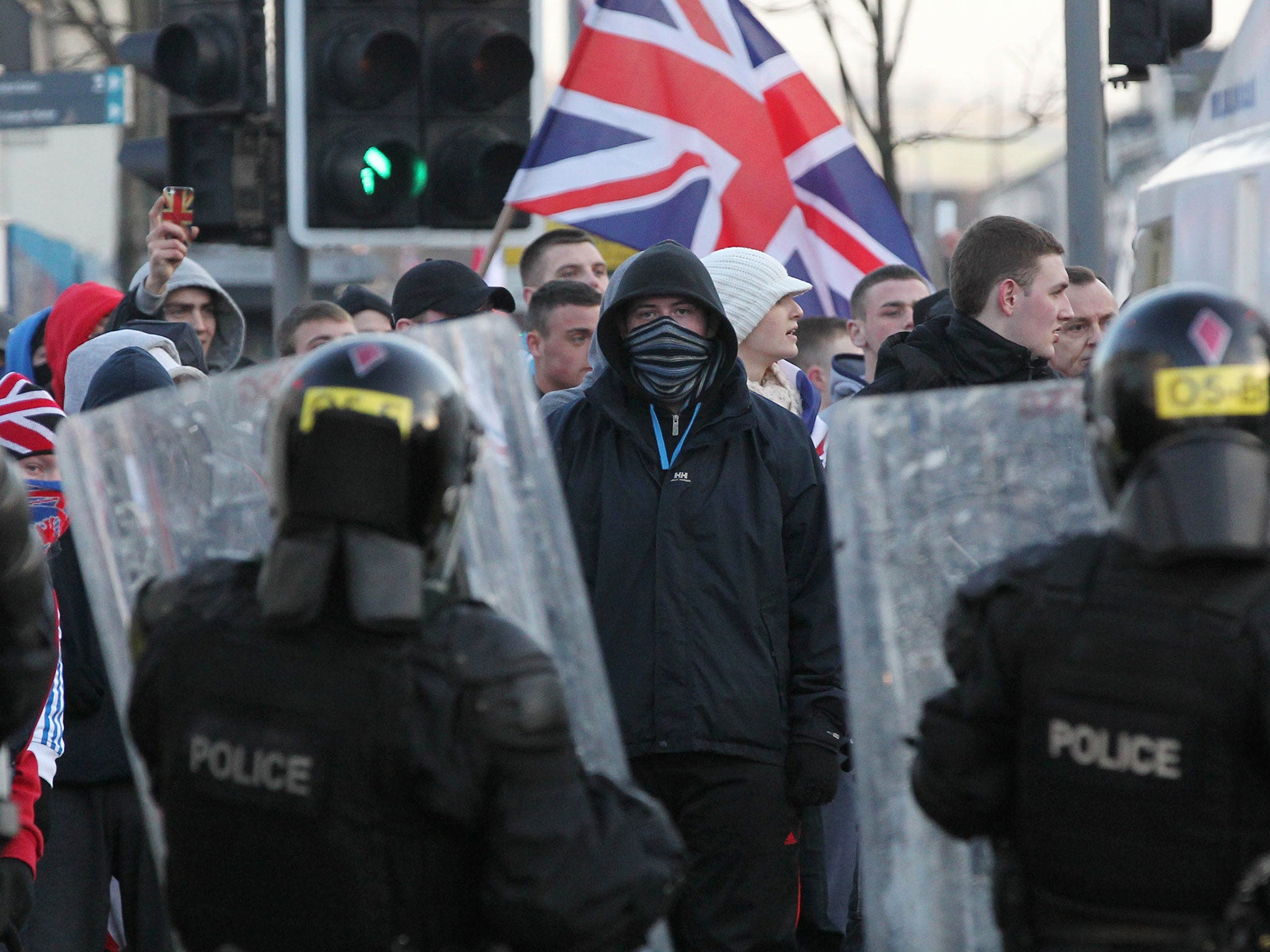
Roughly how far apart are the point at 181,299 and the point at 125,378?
2.47 metres

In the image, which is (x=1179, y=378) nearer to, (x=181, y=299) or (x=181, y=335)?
(x=181, y=335)

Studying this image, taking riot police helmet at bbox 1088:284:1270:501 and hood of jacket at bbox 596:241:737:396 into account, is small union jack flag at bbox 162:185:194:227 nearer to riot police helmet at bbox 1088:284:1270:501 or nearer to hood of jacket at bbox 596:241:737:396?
hood of jacket at bbox 596:241:737:396

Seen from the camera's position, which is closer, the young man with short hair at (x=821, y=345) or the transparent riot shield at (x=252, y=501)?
the transparent riot shield at (x=252, y=501)

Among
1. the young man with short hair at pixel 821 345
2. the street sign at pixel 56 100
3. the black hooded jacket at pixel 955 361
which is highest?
the street sign at pixel 56 100

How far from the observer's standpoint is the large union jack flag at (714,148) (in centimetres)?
757

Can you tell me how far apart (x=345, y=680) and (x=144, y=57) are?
6198 millimetres

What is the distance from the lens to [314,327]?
289 inches

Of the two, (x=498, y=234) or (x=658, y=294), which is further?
(x=498, y=234)

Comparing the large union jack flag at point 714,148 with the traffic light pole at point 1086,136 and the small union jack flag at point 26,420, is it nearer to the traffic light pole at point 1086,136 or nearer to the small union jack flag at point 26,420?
the traffic light pole at point 1086,136

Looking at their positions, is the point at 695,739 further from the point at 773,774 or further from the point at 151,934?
the point at 151,934

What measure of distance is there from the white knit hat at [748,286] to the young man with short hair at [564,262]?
1295 millimetres

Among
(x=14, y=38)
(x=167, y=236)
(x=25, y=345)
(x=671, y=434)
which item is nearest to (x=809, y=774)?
(x=671, y=434)

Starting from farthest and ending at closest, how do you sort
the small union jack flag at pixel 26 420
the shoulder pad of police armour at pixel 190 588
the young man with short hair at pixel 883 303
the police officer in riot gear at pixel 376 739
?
the young man with short hair at pixel 883 303 → the small union jack flag at pixel 26 420 → the shoulder pad of police armour at pixel 190 588 → the police officer in riot gear at pixel 376 739

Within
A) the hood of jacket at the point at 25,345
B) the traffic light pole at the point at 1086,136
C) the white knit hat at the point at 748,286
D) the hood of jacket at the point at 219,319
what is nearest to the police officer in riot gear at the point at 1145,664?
the white knit hat at the point at 748,286
